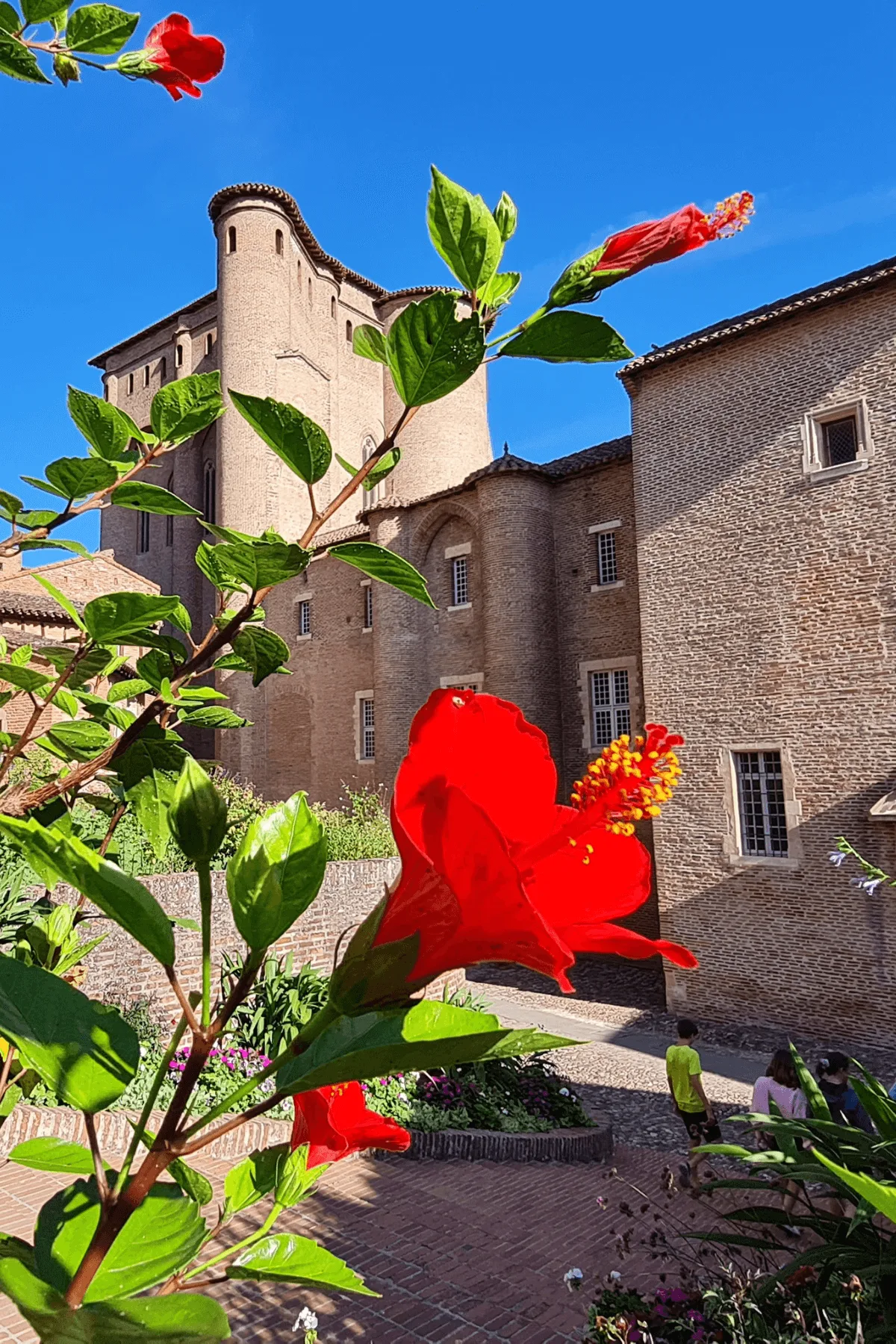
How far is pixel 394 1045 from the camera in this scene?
0.50m

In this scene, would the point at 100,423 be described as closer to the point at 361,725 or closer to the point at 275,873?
the point at 275,873

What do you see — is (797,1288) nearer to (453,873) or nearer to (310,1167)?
(310,1167)

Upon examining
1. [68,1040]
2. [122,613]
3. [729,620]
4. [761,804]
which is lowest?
[761,804]

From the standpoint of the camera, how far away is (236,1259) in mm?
689

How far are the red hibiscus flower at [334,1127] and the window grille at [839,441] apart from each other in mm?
13785

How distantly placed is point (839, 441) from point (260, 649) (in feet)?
45.6

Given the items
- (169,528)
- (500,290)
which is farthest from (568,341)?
(169,528)

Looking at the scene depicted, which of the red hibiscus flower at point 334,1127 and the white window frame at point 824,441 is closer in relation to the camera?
the red hibiscus flower at point 334,1127

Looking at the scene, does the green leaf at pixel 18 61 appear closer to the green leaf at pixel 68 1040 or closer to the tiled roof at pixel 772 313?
the green leaf at pixel 68 1040

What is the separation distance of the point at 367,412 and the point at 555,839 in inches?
1366

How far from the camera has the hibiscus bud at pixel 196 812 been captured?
0.60 m

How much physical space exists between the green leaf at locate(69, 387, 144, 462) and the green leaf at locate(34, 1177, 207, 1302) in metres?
0.81

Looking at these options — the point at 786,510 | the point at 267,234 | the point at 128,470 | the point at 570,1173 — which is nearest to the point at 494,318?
the point at 128,470

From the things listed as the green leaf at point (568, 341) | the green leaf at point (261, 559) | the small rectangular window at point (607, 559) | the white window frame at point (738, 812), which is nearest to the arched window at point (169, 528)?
the small rectangular window at point (607, 559)
